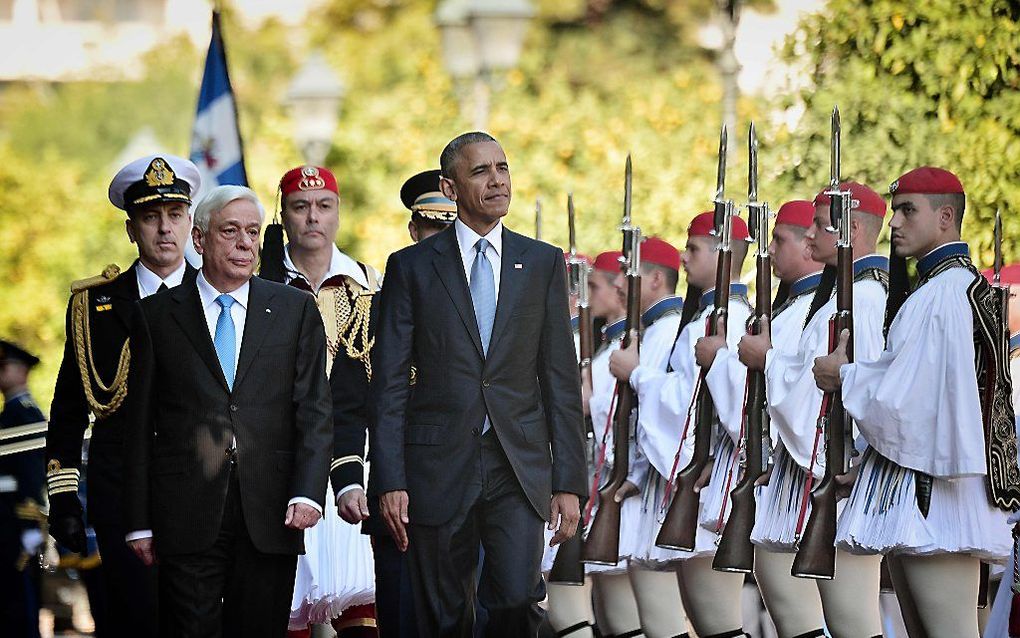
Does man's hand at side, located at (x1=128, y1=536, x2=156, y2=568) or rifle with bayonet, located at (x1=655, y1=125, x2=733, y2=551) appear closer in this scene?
man's hand at side, located at (x1=128, y1=536, x2=156, y2=568)

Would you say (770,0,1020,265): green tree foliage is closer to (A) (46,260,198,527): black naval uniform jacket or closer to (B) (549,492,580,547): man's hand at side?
(B) (549,492,580,547): man's hand at side

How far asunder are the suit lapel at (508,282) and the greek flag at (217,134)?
4569 mm

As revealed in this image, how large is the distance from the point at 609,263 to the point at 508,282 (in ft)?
15.2

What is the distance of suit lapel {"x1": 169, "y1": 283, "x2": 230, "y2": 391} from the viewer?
25.7 feet

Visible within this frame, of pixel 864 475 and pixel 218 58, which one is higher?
pixel 218 58

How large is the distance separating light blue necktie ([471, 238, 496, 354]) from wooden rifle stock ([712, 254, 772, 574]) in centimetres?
209

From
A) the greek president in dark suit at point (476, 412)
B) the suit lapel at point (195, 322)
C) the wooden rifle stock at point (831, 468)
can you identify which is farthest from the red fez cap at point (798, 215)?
the suit lapel at point (195, 322)

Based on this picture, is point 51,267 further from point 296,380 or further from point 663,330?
point 296,380

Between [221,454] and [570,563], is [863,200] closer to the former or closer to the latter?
[570,563]

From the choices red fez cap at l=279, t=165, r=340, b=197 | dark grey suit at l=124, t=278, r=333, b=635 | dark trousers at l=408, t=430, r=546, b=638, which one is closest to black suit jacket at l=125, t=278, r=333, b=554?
dark grey suit at l=124, t=278, r=333, b=635

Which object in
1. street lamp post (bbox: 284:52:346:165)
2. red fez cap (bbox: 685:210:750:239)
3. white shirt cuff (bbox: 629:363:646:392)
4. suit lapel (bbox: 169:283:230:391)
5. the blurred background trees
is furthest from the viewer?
street lamp post (bbox: 284:52:346:165)

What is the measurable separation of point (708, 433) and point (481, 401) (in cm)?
277

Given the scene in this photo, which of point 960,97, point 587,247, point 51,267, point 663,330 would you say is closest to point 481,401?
point 663,330

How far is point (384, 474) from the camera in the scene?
7996 mm
